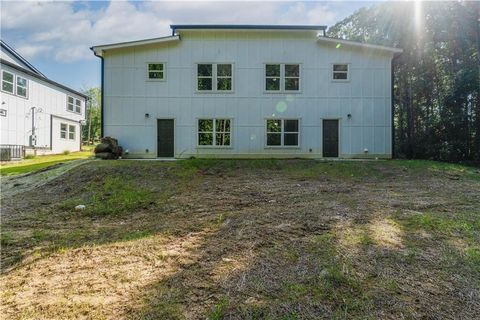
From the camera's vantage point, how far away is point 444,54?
17922 mm

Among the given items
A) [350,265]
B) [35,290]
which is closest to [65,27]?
[35,290]

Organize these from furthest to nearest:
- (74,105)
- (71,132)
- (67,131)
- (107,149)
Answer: (74,105)
(71,132)
(67,131)
(107,149)

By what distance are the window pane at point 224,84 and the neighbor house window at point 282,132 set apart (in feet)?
8.32

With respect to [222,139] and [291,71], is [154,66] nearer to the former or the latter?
[222,139]

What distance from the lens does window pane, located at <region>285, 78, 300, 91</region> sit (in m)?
15.0

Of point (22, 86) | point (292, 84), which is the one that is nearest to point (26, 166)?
point (22, 86)

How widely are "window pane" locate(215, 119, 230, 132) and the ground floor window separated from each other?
1608cm

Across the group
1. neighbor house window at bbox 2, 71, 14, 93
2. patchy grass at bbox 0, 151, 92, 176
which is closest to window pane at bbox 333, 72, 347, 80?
patchy grass at bbox 0, 151, 92, 176

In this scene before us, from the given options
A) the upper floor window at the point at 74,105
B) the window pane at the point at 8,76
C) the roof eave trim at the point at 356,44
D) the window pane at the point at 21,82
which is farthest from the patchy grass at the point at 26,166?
the roof eave trim at the point at 356,44

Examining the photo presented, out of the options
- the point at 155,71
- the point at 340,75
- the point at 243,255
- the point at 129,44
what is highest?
the point at 129,44

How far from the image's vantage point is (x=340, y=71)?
1503 centimetres

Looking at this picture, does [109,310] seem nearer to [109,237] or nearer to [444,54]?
[109,237]

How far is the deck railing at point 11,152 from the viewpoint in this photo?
55.1 ft

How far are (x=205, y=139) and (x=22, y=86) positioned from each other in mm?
14240
